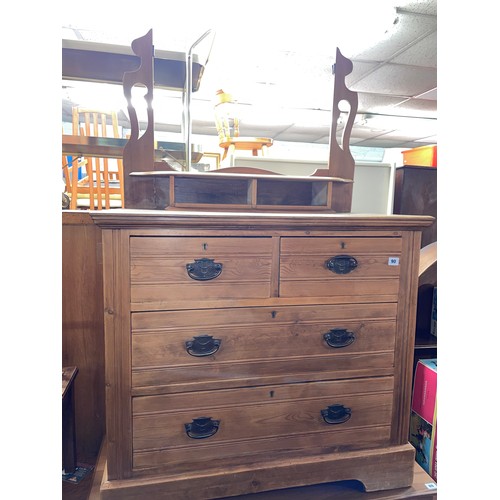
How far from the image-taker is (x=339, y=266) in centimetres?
102

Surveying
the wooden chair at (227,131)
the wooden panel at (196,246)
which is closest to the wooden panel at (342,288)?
the wooden panel at (196,246)

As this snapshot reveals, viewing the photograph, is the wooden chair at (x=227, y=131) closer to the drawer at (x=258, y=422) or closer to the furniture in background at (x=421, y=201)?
the furniture in background at (x=421, y=201)

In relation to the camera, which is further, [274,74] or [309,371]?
[274,74]

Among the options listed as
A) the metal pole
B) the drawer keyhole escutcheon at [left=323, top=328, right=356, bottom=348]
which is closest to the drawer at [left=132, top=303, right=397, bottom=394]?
the drawer keyhole escutcheon at [left=323, top=328, right=356, bottom=348]

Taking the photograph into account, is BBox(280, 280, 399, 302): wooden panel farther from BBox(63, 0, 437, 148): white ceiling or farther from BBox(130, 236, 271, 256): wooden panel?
BBox(63, 0, 437, 148): white ceiling

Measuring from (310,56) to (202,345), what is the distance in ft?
11.7

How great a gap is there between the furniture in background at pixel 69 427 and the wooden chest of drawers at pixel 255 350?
287 mm

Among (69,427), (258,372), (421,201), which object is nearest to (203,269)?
(258,372)

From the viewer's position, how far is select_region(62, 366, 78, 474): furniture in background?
1.13 meters
